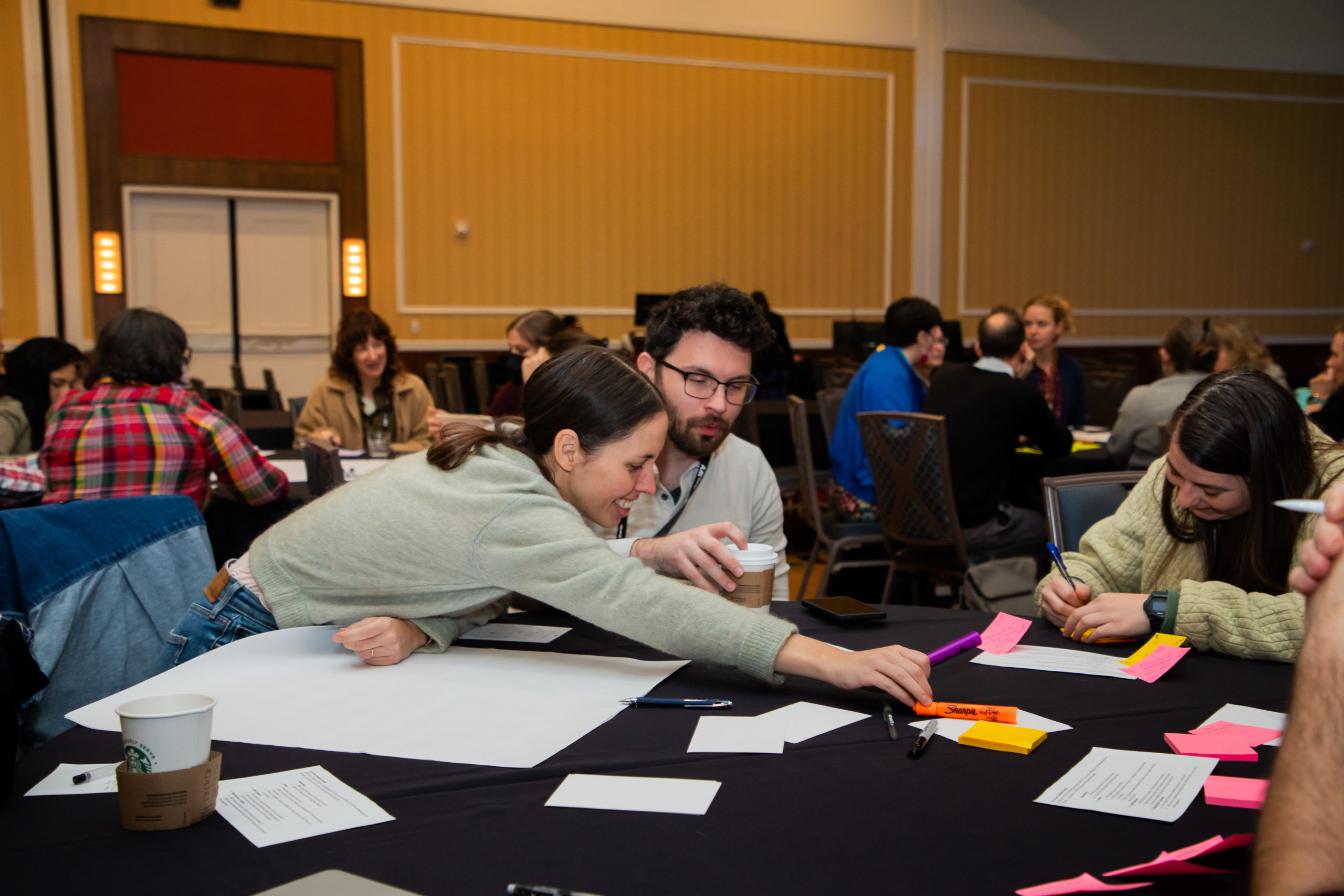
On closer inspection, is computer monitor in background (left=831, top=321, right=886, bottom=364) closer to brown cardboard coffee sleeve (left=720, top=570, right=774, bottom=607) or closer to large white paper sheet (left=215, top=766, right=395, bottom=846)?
brown cardboard coffee sleeve (left=720, top=570, right=774, bottom=607)

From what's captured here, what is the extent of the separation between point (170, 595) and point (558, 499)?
802 millimetres

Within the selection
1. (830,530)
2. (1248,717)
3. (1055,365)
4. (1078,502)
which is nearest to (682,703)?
(1248,717)

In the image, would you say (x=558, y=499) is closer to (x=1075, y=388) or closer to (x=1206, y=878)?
(x=1206, y=878)

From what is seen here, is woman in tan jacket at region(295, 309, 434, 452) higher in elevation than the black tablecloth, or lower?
higher

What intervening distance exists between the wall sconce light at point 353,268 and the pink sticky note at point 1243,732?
27.1 ft

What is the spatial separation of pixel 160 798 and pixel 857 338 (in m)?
7.76

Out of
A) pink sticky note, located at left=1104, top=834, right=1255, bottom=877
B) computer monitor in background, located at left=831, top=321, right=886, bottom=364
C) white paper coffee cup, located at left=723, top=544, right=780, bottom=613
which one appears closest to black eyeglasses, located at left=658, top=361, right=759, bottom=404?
white paper coffee cup, located at left=723, top=544, right=780, bottom=613

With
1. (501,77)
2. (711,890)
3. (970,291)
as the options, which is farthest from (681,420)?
(970,291)

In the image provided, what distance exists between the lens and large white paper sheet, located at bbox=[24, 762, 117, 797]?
1029 millimetres

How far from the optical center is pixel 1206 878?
2.86 feet

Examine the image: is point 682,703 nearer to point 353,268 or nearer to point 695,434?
point 695,434

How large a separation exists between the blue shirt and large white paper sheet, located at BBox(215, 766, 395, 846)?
3330 millimetres

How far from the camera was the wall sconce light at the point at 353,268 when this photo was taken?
28.3 feet

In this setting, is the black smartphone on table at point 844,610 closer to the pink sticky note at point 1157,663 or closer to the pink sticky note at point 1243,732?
the pink sticky note at point 1157,663
